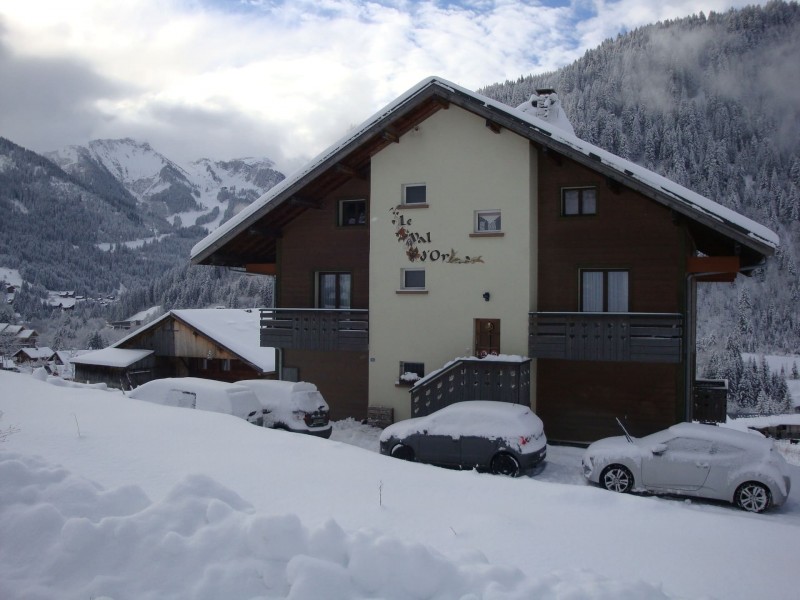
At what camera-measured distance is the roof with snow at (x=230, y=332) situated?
99.4 feet

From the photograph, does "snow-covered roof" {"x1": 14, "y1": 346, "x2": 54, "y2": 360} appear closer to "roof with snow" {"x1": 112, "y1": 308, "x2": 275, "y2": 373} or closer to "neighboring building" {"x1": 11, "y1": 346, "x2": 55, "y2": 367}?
"neighboring building" {"x1": 11, "y1": 346, "x2": 55, "y2": 367}

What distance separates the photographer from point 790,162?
511 ft

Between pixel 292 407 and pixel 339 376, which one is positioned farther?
pixel 339 376

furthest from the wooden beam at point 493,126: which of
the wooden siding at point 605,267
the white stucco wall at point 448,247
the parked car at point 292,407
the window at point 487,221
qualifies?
the parked car at point 292,407

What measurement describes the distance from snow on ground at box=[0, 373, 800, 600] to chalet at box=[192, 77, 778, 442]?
9066 mm

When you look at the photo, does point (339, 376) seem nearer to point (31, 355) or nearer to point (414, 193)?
point (414, 193)

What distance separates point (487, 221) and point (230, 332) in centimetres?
1834

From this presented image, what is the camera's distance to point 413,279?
1931cm

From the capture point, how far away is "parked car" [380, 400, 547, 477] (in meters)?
13.4

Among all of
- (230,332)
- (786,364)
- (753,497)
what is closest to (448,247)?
(753,497)

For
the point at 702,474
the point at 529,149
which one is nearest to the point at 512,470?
the point at 702,474

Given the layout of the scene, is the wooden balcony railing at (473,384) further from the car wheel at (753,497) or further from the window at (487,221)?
the car wheel at (753,497)

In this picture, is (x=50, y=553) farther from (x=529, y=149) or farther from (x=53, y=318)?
(x=53, y=318)

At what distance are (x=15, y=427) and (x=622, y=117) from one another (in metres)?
167
